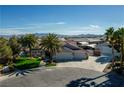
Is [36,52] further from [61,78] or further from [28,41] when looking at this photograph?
[61,78]

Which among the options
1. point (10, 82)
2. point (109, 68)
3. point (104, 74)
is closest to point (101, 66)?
point (109, 68)

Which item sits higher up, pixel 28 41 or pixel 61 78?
pixel 28 41

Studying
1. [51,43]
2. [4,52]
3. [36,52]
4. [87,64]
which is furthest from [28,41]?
[87,64]

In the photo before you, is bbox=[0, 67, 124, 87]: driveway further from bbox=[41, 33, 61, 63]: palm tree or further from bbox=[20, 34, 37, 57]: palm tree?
bbox=[20, 34, 37, 57]: palm tree

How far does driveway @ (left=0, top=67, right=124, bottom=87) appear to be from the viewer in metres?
37.8

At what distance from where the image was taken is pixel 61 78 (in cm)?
4119

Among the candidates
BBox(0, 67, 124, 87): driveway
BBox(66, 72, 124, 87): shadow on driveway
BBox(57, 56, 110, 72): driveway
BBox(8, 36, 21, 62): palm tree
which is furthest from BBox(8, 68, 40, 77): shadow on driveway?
BBox(8, 36, 21, 62): palm tree

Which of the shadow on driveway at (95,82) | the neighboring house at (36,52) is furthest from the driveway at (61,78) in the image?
the neighboring house at (36,52)

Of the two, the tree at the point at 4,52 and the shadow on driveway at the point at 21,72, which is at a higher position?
→ the tree at the point at 4,52

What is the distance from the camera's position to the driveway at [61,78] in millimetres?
37812

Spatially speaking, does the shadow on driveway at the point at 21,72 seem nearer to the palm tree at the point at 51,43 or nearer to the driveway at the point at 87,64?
the driveway at the point at 87,64

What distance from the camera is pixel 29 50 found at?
65.2 m

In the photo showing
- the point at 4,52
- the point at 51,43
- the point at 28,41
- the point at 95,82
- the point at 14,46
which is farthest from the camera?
the point at 28,41
